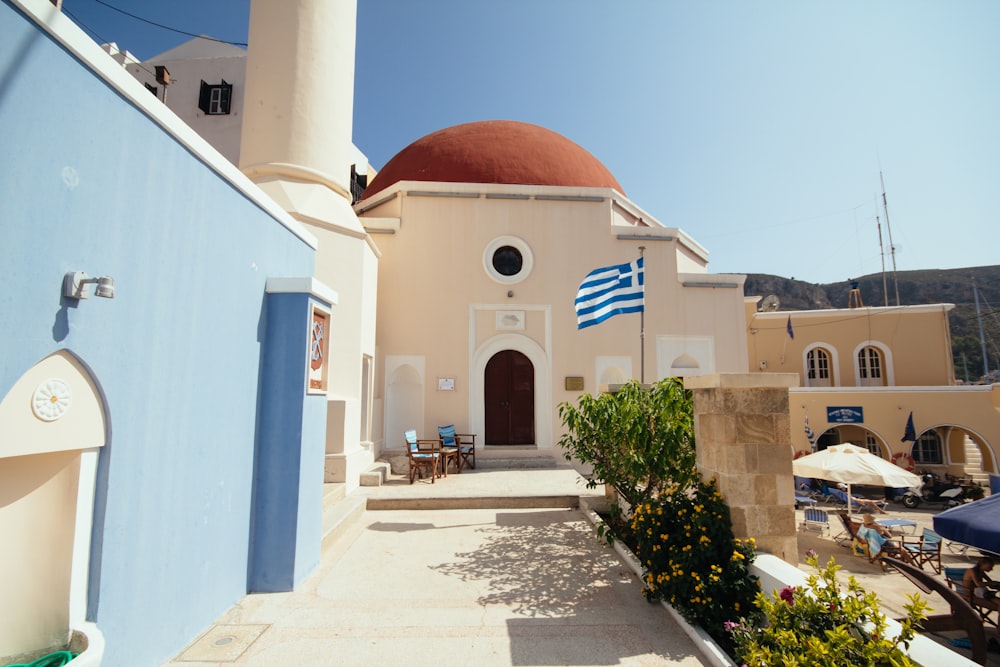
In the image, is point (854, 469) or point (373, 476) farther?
point (854, 469)

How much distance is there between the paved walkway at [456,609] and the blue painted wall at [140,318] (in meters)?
0.58

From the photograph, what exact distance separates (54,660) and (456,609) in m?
2.72

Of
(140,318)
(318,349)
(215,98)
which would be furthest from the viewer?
(215,98)

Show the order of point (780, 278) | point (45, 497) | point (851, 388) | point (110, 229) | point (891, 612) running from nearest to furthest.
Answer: point (45, 497)
point (110, 229)
point (891, 612)
point (851, 388)
point (780, 278)

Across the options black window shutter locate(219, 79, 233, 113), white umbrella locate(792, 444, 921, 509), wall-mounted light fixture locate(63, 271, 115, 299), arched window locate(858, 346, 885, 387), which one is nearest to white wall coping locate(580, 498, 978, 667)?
wall-mounted light fixture locate(63, 271, 115, 299)

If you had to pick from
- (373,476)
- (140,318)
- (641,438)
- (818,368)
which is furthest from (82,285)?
(818,368)

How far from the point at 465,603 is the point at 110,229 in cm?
394

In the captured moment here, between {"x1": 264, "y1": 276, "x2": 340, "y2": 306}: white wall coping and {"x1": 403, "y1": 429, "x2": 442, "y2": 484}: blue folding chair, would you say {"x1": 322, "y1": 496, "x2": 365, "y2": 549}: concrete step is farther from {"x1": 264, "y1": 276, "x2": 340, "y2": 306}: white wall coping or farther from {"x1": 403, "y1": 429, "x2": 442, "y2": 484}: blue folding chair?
{"x1": 264, "y1": 276, "x2": 340, "y2": 306}: white wall coping

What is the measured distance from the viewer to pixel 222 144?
16.7m

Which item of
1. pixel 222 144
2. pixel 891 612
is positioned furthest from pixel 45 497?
pixel 222 144

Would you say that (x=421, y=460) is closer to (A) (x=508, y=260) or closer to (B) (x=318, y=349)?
(B) (x=318, y=349)

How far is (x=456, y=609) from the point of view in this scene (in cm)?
438

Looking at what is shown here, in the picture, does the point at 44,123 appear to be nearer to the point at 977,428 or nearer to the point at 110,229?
the point at 110,229

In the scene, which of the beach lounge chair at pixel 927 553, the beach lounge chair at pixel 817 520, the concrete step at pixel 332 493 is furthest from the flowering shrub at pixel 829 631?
A: the beach lounge chair at pixel 817 520
